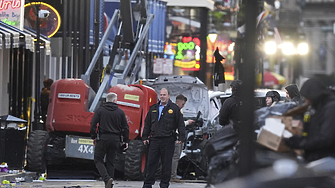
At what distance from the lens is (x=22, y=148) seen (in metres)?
13.6

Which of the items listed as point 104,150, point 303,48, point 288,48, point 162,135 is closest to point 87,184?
point 104,150

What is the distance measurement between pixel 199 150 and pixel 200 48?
27.4 meters

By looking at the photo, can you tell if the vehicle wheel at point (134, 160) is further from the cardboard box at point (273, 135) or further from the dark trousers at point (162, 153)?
the cardboard box at point (273, 135)

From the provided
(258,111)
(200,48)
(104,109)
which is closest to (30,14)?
(104,109)

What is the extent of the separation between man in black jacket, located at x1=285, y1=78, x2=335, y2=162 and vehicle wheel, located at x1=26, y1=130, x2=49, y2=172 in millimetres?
8571

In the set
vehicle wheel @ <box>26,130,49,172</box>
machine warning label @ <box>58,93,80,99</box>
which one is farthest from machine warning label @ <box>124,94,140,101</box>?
vehicle wheel @ <box>26,130,49,172</box>

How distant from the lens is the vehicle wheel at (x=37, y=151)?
13469 mm

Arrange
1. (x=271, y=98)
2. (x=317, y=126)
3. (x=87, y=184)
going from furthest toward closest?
(x=271, y=98)
(x=87, y=184)
(x=317, y=126)

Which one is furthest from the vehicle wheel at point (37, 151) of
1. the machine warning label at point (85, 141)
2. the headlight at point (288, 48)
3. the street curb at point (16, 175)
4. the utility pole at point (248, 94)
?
the utility pole at point (248, 94)

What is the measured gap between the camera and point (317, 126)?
5.75 m

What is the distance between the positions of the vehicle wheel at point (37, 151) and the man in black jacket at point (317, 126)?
8.57 m

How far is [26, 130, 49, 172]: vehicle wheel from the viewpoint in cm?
1347

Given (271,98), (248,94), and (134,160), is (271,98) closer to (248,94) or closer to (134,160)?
(134,160)

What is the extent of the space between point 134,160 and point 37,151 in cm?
206
